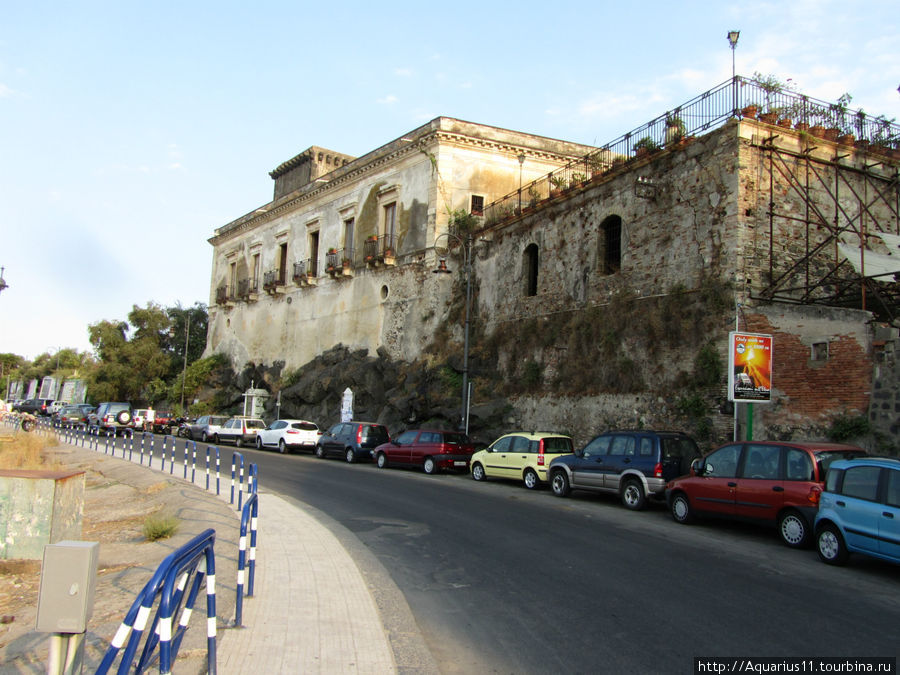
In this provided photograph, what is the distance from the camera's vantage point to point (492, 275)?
28594 mm

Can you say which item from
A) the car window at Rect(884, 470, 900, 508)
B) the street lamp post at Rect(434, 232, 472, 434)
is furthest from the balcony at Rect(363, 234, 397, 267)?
the car window at Rect(884, 470, 900, 508)

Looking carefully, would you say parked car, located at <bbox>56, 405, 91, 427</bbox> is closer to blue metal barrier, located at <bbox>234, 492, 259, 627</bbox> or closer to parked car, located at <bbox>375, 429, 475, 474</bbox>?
parked car, located at <bbox>375, 429, 475, 474</bbox>

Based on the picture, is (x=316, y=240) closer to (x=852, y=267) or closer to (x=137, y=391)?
(x=137, y=391)

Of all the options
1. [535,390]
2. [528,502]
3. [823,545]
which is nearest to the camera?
[823,545]

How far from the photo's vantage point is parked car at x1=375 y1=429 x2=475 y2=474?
69.8ft

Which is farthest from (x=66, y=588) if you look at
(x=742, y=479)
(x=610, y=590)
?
(x=742, y=479)

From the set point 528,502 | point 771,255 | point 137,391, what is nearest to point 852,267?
point 771,255

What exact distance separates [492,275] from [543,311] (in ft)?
14.3

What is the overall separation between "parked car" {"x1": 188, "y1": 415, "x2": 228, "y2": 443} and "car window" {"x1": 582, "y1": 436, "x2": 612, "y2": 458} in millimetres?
24931

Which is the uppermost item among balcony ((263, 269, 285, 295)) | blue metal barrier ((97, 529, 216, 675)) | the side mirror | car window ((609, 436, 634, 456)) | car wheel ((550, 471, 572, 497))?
balcony ((263, 269, 285, 295))

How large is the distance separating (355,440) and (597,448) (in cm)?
1265

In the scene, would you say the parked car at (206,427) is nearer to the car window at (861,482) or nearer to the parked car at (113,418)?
the parked car at (113,418)

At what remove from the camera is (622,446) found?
580 inches

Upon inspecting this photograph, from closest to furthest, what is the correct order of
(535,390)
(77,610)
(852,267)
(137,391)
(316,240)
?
(77,610), (852,267), (535,390), (316,240), (137,391)
